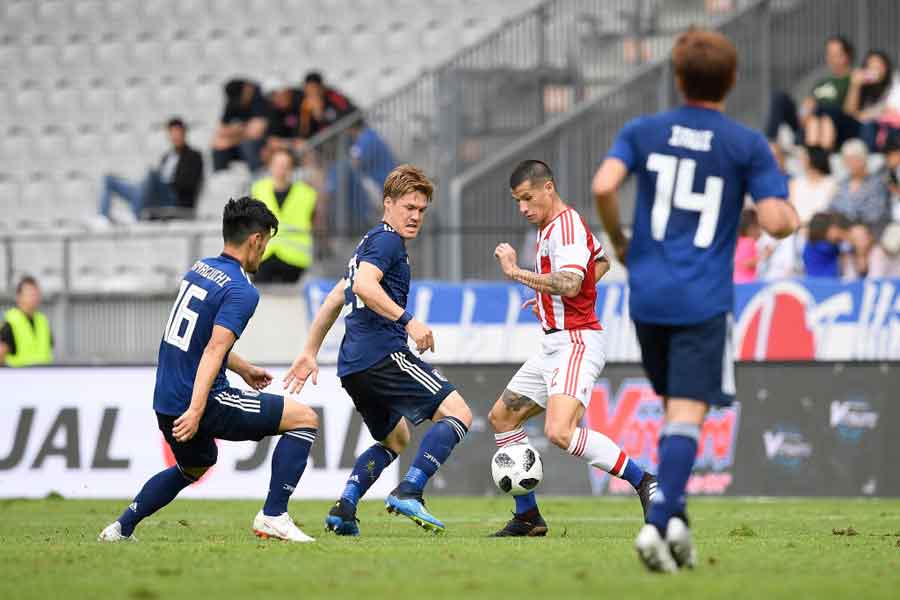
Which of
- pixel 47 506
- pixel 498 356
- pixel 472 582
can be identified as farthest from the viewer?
pixel 498 356

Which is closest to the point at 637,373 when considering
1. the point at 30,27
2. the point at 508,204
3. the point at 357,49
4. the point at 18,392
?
the point at 508,204

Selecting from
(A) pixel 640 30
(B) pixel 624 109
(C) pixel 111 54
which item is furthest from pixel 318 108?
(C) pixel 111 54

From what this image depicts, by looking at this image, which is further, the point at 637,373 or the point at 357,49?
the point at 357,49

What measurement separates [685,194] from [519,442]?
3.08 metres

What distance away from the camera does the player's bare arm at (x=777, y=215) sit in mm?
7184

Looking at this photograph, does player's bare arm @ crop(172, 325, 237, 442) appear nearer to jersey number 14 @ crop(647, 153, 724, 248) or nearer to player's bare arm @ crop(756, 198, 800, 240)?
jersey number 14 @ crop(647, 153, 724, 248)

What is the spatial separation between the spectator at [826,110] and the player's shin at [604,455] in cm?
980

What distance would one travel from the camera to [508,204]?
1931cm

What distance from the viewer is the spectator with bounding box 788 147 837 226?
17.9 meters

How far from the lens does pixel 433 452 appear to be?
9570 millimetres

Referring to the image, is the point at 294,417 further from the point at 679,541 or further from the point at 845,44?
the point at 845,44

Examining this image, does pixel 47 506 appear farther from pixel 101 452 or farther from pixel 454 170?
pixel 454 170

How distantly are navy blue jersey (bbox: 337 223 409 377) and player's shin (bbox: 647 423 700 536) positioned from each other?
2.76 m

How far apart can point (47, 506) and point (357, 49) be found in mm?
11776
